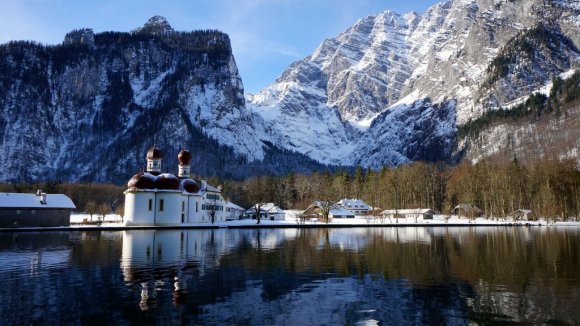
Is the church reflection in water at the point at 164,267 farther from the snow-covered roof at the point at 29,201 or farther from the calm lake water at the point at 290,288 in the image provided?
the snow-covered roof at the point at 29,201

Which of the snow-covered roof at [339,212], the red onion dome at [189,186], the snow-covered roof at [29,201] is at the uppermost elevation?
the red onion dome at [189,186]

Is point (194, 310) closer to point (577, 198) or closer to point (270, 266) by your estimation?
point (270, 266)

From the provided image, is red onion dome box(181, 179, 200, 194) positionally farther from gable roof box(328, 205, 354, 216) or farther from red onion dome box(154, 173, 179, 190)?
gable roof box(328, 205, 354, 216)

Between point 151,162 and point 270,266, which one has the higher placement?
point 151,162

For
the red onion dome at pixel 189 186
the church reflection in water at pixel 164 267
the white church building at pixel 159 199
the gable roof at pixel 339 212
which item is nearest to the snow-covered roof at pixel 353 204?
the gable roof at pixel 339 212

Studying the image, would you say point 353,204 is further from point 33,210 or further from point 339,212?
point 33,210

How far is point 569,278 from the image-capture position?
84.2 ft

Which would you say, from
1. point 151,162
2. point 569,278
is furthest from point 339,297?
point 151,162

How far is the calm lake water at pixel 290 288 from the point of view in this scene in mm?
17688

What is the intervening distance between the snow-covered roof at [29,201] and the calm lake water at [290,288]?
4932cm

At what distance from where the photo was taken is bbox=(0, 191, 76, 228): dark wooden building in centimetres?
8000

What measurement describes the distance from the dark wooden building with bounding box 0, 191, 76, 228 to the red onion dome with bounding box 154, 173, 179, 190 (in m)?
15.8

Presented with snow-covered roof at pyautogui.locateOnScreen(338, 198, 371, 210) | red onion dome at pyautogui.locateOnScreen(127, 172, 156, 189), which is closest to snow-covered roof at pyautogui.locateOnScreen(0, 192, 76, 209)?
red onion dome at pyautogui.locateOnScreen(127, 172, 156, 189)

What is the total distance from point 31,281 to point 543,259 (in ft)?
110
